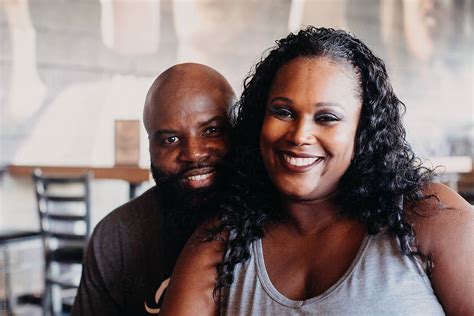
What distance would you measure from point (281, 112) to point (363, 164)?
0.60 feet

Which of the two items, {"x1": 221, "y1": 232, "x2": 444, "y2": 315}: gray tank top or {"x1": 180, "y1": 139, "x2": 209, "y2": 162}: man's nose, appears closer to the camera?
{"x1": 221, "y1": 232, "x2": 444, "y2": 315}: gray tank top

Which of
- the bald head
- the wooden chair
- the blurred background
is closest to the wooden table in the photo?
the blurred background

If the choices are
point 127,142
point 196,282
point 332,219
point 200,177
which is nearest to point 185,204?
point 200,177

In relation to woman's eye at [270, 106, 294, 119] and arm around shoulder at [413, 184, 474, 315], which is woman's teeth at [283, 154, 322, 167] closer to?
woman's eye at [270, 106, 294, 119]

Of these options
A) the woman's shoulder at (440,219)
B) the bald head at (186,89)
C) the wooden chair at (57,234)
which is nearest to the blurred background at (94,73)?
the wooden chair at (57,234)

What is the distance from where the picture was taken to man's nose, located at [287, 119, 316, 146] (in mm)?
1103

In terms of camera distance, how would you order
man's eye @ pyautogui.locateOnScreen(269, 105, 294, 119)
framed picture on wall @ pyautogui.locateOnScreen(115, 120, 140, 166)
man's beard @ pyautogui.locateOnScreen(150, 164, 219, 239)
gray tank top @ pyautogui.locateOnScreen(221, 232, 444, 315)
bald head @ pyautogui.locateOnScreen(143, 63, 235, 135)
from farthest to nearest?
framed picture on wall @ pyautogui.locateOnScreen(115, 120, 140, 166) → bald head @ pyautogui.locateOnScreen(143, 63, 235, 135) → man's beard @ pyautogui.locateOnScreen(150, 164, 219, 239) → man's eye @ pyautogui.locateOnScreen(269, 105, 294, 119) → gray tank top @ pyautogui.locateOnScreen(221, 232, 444, 315)

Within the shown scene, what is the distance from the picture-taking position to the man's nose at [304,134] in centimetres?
110

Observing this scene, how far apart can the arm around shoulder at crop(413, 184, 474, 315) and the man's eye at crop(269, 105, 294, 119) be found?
29 cm

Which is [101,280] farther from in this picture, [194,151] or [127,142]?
[127,142]

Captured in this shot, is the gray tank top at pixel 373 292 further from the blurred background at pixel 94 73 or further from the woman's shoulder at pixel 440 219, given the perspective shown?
the blurred background at pixel 94 73

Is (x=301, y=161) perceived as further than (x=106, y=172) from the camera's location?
No

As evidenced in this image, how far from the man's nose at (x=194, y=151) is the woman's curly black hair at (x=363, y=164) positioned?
221 millimetres

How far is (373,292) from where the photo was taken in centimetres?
103
